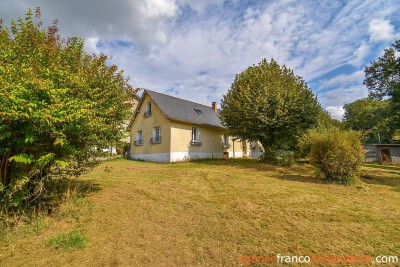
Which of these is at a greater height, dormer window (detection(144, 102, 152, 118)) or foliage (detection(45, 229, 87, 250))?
dormer window (detection(144, 102, 152, 118))

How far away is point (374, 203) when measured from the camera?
5793mm

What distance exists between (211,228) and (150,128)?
1547 cm

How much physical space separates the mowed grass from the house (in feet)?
33.8

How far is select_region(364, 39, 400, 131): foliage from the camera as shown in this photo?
1886 centimetres

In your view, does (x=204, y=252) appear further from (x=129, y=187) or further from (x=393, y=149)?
(x=393, y=149)

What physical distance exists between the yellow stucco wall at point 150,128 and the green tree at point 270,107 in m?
5.12

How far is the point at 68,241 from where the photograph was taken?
373 centimetres

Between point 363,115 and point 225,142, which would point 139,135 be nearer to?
point 225,142

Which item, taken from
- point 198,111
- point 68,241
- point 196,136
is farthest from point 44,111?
point 198,111

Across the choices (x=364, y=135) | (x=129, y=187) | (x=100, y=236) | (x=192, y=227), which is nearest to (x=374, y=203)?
(x=364, y=135)

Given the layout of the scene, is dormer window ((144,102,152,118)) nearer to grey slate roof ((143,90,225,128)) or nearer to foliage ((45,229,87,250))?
grey slate roof ((143,90,225,128))

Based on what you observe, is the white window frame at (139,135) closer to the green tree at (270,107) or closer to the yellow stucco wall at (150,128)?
the yellow stucco wall at (150,128)

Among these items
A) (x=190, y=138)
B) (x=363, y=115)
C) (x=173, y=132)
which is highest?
(x=363, y=115)

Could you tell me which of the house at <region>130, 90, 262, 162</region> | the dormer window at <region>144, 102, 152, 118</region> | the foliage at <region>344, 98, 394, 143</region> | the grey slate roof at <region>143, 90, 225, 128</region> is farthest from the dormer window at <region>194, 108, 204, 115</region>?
the foliage at <region>344, 98, 394, 143</region>
